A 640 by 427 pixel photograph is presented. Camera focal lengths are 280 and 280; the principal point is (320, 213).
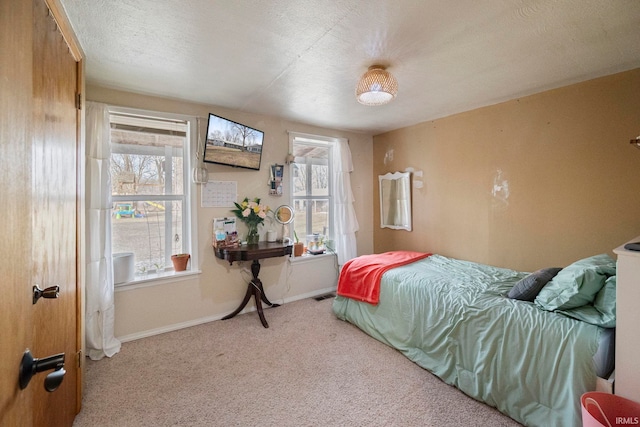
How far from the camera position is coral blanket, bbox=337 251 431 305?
2.72 meters

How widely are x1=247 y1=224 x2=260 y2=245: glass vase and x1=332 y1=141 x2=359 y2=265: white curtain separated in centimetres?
123

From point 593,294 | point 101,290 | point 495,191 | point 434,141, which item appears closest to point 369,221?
point 434,141

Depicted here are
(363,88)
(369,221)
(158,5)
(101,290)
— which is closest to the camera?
(158,5)

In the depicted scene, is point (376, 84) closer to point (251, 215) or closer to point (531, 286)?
point (531, 286)

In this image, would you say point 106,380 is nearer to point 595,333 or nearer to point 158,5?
point 158,5

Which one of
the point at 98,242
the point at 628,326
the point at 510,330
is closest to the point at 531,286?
the point at 510,330

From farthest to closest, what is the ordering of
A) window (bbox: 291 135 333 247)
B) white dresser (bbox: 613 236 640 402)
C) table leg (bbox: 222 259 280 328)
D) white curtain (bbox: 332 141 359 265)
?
white curtain (bbox: 332 141 359 265) → window (bbox: 291 135 333 247) → table leg (bbox: 222 259 280 328) → white dresser (bbox: 613 236 640 402)

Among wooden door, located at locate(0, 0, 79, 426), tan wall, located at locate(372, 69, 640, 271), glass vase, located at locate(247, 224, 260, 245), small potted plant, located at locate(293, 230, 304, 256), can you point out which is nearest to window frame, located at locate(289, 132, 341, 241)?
small potted plant, located at locate(293, 230, 304, 256)

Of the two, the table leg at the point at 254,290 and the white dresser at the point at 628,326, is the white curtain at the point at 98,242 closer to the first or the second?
the table leg at the point at 254,290

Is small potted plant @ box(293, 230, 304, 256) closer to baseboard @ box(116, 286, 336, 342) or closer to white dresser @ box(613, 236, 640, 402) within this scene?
baseboard @ box(116, 286, 336, 342)

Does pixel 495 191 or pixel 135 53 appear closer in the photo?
pixel 135 53

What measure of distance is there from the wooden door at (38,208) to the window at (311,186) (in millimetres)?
2398

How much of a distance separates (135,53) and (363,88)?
161 centimetres

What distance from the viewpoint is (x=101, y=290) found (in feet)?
7.77
